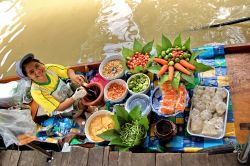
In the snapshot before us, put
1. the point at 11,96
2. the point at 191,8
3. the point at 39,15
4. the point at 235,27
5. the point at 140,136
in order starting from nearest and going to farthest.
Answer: the point at 140,136, the point at 11,96, the point at 235,27, the point at 191,8, the point at 39,15

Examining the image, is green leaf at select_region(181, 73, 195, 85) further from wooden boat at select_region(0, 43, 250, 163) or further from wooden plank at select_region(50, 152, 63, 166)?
wooden plank at select_region(50, 152, 63, 166)

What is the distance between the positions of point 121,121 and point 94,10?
380cm

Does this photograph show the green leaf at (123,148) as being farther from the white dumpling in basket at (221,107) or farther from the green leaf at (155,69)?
the white dumpling in basket at (221,107)

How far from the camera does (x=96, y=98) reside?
4.29 meters

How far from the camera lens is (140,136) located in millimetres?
3354

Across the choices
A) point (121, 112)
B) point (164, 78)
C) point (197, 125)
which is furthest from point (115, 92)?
point (197, 125)

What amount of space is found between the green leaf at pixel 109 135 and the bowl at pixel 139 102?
49cm

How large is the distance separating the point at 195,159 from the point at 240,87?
145 cm

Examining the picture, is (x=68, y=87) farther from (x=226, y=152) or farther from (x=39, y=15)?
(x=39, y=15)

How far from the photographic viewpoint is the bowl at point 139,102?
3.78 m

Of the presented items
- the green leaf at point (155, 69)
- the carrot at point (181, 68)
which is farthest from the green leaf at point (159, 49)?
the carrot at point (181, 68)

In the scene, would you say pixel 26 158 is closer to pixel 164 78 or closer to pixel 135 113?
pixel 135 113

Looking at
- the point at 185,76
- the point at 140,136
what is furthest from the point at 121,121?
the point at 185,76

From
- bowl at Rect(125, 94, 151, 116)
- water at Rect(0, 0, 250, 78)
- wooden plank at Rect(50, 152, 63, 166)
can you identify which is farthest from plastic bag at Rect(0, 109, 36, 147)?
water at Rect(0, 0, 250, 78)
